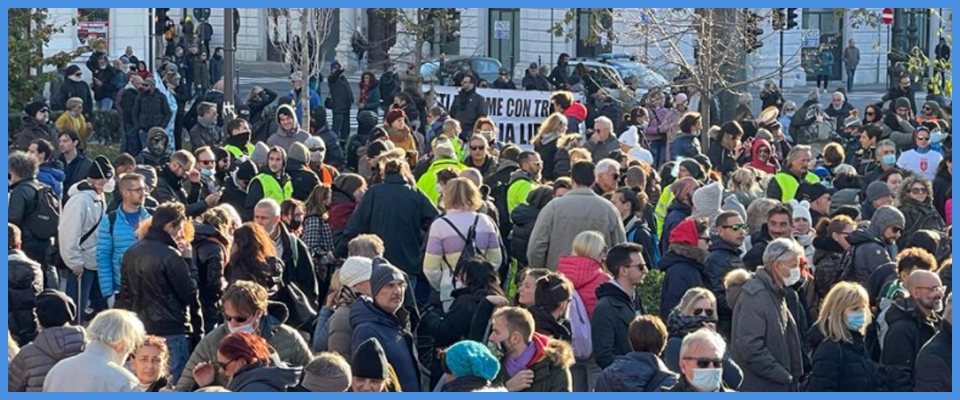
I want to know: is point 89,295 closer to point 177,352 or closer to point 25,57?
point 177,352

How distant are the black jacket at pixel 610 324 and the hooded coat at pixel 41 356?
2.59 meters

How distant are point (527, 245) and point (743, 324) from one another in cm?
344

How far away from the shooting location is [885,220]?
12.7 meters

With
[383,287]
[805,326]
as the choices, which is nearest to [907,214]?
[805,326]

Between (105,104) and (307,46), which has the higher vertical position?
(307,46)

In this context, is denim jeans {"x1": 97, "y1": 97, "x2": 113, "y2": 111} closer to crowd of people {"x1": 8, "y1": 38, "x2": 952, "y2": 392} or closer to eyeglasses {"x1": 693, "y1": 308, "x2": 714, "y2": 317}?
crowd of people {"x1": 8, "y1": 38, "x2": 952, "y2": 392}

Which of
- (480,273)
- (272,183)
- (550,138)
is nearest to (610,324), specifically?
(480,273)

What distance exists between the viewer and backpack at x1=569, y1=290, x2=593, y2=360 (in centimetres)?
1022

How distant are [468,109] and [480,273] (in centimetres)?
1294

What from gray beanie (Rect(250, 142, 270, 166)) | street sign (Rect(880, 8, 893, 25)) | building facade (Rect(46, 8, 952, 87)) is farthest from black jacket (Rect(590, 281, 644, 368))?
building facade (Rect(46, 8, 952, 87))

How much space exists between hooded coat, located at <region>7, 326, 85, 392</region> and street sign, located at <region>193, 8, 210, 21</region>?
38.4m

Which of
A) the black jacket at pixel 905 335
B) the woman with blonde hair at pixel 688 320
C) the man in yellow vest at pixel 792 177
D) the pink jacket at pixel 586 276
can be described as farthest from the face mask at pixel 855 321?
the man in yellow vest at pixel 792 177

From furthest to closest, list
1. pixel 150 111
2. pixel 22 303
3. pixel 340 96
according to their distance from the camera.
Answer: pixel 340 96 → pixel 150 111 → pixel 22 303

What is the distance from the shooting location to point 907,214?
13.8 m
